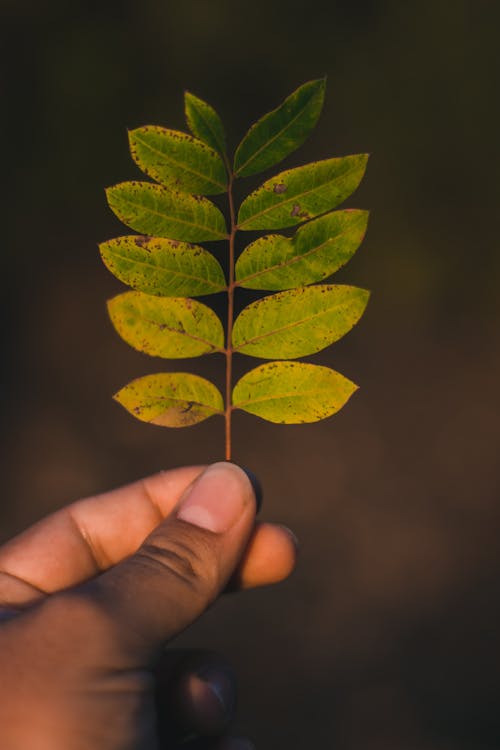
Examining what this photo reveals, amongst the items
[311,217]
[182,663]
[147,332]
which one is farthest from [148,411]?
[182,663]

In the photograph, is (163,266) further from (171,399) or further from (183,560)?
(183,560)

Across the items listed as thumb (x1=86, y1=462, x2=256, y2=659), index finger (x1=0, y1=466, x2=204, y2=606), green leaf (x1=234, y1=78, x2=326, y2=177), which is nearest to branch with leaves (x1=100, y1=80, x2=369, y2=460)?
green leaf (x1=234, y1=78, x2=326, y2=177)

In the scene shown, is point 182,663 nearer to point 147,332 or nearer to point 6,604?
point 6,604

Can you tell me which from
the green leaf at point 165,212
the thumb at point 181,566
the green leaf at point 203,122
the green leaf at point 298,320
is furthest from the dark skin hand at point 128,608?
the green leaf at point 203,122

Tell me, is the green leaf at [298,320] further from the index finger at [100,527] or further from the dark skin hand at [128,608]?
the index finger at [100,527]

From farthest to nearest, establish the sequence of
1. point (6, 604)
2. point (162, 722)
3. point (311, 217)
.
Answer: point (162, 722)
point (6, 604)
point (311, 217)

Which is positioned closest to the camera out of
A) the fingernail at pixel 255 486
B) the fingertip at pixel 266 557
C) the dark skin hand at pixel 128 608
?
the dark skin hand at pixel 128 608

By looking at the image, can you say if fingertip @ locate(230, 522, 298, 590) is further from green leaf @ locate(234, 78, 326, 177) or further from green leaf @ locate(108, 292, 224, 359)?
green leaf @ locate(234, 78, 326, 177)
